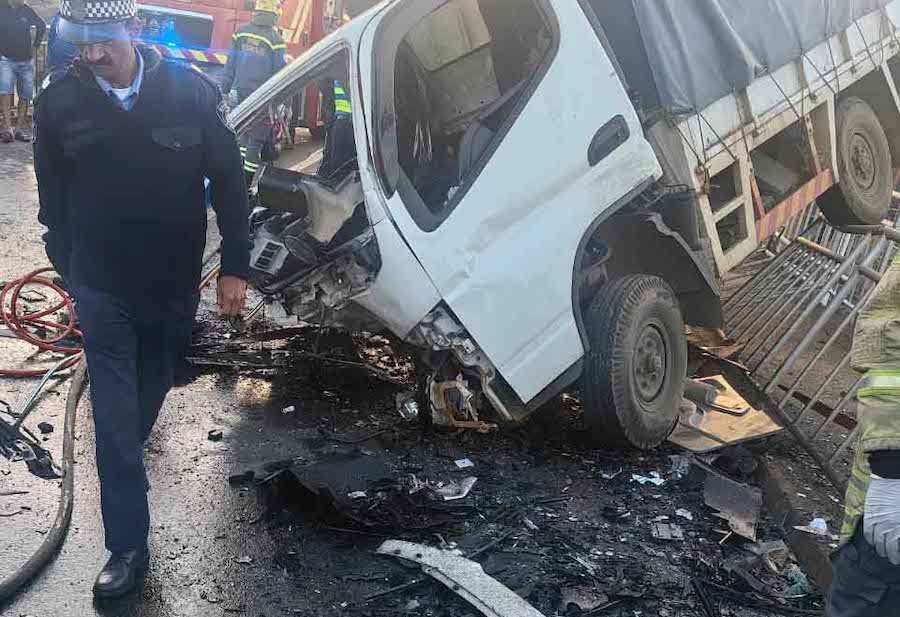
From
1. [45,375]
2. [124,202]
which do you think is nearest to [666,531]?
[124,202]

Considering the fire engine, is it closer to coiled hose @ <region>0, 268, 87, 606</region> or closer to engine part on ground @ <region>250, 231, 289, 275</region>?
coiled hose @ <region>0, 268, 87, 606</region>

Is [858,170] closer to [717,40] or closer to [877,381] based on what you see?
[717,40]

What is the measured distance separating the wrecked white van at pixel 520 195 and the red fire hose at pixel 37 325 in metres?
1.48

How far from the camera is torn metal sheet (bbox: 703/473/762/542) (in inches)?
155

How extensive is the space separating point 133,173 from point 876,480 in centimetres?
232

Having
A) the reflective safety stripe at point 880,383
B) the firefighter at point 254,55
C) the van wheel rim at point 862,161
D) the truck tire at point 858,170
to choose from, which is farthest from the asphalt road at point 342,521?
the firefighter at point 254,55

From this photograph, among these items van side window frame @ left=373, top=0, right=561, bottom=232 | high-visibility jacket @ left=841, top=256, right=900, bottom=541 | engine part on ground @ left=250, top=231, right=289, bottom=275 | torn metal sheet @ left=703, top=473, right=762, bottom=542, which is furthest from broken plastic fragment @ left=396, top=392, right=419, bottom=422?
high-visibility jacket @ left=841, top=256, right=900, bottom=541

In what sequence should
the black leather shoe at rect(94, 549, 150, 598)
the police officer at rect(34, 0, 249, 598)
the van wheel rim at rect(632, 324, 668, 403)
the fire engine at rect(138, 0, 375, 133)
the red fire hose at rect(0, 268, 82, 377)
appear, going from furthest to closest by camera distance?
the fire engine at rect(138, 0, 375, 133), the red fire hose at rect(0, 268, 82, 377), the van wheel rim at rect(632, 324, 668, 403), the black leather shoe at rect(94, 549, 150, 598), the police officer at rect(34, 0, 249, 598)

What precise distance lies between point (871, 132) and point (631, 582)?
4.12m

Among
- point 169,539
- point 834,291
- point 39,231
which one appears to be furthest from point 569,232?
point 39,231

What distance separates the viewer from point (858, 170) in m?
6.27

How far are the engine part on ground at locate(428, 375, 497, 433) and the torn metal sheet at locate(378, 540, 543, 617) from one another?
83 centimetres

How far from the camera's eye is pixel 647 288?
4.55m

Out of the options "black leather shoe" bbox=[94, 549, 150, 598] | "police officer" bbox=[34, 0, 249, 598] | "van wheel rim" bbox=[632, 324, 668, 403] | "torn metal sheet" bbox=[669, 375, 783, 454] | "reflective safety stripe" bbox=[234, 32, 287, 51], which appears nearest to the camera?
"police officer" bbox=[34, 0, 249, 598]
